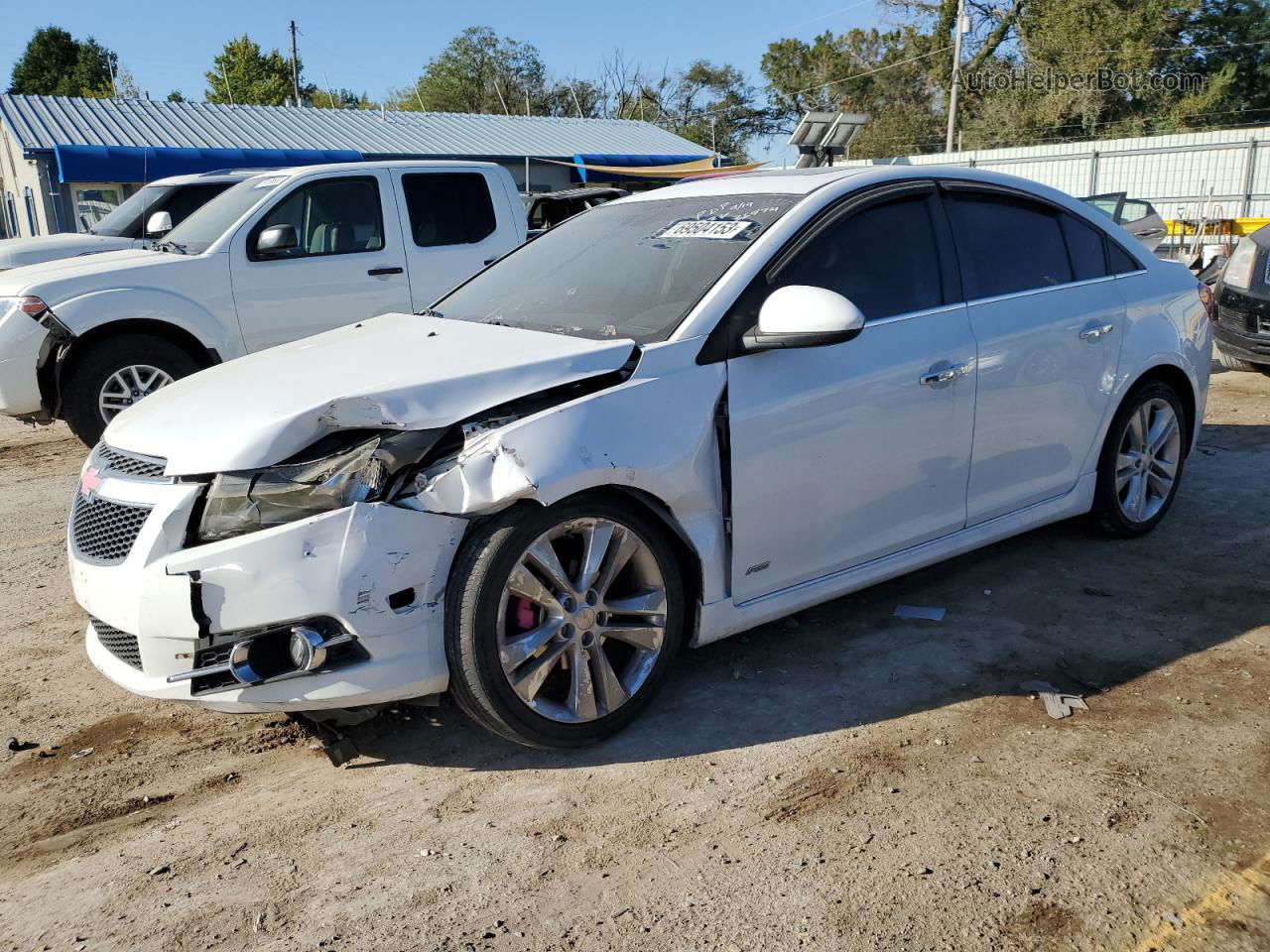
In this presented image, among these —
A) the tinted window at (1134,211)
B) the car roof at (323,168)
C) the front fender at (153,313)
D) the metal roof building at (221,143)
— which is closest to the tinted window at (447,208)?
the car roof at (323,168)

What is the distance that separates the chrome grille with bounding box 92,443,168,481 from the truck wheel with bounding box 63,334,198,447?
13.3 feet

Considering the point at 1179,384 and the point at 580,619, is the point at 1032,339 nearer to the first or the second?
the point at 1179,384

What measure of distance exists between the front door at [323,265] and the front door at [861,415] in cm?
496

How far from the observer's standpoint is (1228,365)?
10305 mm

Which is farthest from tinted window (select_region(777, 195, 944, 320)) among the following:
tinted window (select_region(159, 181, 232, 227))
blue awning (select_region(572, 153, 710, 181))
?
blue awning (select_region(572, 153, 710, 181))

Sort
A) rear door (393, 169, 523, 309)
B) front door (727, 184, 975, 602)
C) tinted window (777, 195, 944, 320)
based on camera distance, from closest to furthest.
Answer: front door (727, 184, 975, 602), tinted window (777, 195, 944, 320), rear door (393, 169, 523, 309)

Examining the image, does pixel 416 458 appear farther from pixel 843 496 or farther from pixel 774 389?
pixel 843 496

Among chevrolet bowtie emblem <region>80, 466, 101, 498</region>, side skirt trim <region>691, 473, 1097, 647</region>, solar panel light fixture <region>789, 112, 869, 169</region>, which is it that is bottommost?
side skirt trim <region>691, 473, 1097, 647</region>

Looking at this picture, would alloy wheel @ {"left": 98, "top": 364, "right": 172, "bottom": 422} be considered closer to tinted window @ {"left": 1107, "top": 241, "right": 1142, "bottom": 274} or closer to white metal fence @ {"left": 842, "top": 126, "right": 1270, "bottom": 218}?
tinted window @ {"left": 1107, "top": 241, "right": 1142, "bottom": 274}

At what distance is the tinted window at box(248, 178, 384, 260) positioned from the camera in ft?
26.1

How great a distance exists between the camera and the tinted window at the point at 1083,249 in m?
4.71

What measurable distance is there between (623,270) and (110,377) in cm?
475

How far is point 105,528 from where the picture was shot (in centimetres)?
320

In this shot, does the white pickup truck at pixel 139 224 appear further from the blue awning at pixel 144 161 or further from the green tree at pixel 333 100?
the green tree at pixel 333 100
